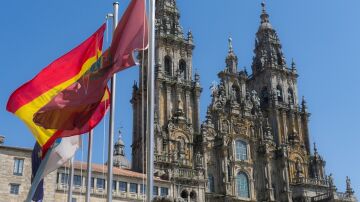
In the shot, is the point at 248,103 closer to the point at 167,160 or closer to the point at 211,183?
the point at 211,183

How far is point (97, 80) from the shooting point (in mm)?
24203

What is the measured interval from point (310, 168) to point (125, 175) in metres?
37.0

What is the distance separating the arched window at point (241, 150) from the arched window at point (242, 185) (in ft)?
8.00

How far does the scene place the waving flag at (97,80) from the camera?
2348 cm

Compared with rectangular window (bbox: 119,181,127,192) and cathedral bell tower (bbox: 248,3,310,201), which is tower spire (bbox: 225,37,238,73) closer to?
cathedral bell tower (bbox: 248,3,310,201)

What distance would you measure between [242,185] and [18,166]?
35282 millimetres

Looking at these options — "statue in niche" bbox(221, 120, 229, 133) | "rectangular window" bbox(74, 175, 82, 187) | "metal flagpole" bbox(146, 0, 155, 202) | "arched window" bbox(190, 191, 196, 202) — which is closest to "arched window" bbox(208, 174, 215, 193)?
"arched window" bbox(190, 191, 196, 202)

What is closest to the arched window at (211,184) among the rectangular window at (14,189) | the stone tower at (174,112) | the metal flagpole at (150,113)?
the stone tower at (174,112)

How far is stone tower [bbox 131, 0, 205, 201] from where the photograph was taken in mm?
68688

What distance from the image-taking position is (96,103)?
23.7 m

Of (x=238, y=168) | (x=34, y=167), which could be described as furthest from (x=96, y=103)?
(x=238, y=168)

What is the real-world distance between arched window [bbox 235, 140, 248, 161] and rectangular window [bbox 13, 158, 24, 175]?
115 ft

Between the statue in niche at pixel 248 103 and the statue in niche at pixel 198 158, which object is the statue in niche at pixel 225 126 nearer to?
the statue in niche at pixel 248 103

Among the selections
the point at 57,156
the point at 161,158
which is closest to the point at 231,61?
the point at 161,158
